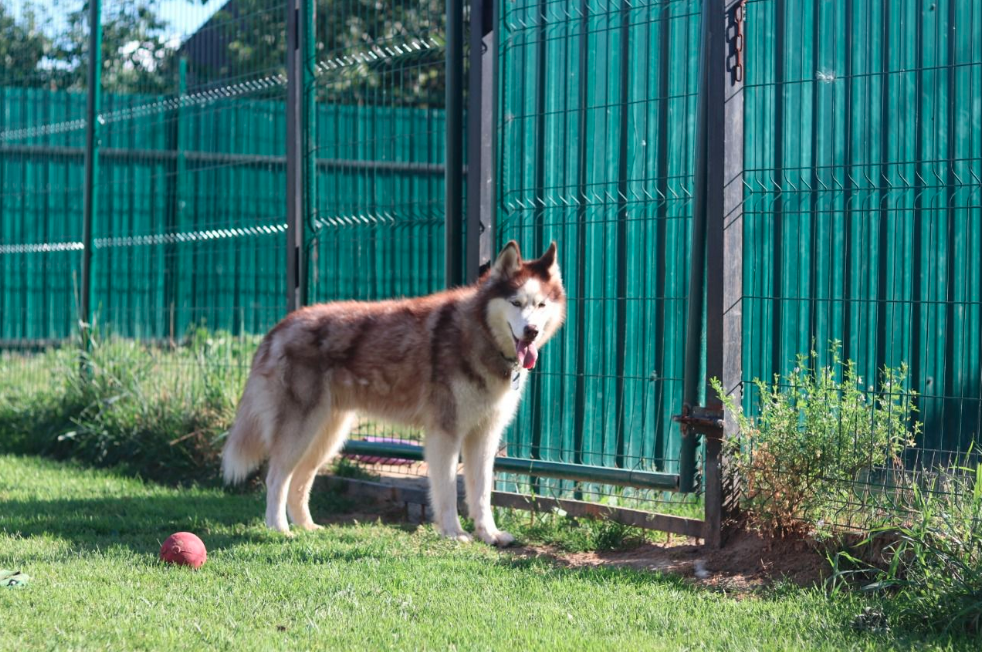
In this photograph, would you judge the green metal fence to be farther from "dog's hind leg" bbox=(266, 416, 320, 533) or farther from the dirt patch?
"dog's hind leg" bbox=(266, 416, 320, 533)

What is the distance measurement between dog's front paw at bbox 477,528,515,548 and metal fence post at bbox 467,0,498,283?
1595 mm

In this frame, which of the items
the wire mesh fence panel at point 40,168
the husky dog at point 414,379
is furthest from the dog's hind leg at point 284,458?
the wire mesh fence panel at point 40,168

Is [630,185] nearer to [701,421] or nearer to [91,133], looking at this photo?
[701,421]

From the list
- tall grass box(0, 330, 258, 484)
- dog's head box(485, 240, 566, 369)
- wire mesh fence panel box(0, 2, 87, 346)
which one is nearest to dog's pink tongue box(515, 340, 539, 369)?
dog's head box(485, 240, 566, 369)

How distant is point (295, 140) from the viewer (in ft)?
25.1

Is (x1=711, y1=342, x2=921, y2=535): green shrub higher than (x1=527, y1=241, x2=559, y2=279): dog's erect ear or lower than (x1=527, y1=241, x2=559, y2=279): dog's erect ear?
lower

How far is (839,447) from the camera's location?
15.8 ft

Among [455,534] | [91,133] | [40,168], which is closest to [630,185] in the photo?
[455,534]

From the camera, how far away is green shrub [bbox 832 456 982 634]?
3850 millimetres

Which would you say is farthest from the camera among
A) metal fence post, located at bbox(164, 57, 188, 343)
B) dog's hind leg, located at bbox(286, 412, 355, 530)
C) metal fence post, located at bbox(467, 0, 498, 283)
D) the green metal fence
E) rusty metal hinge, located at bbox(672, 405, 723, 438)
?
metal fence post, located at bbox(164, 57, 188, 343)

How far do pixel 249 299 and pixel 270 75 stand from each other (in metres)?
1.78

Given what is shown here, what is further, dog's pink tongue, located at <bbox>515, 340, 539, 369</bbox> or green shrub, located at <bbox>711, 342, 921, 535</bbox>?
dog's pink tongue, located at <bbox>515, 340, 539, 369</bbox>

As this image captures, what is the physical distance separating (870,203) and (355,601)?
3.74 m

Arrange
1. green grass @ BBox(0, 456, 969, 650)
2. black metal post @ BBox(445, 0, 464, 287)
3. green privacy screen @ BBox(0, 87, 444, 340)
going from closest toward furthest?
green grass @ BBox(0, 456, 969, 650), black metal post @ BBox(445, 0, 464, 287), green privacy screen @ BBox(0, 87, 444, 340)
